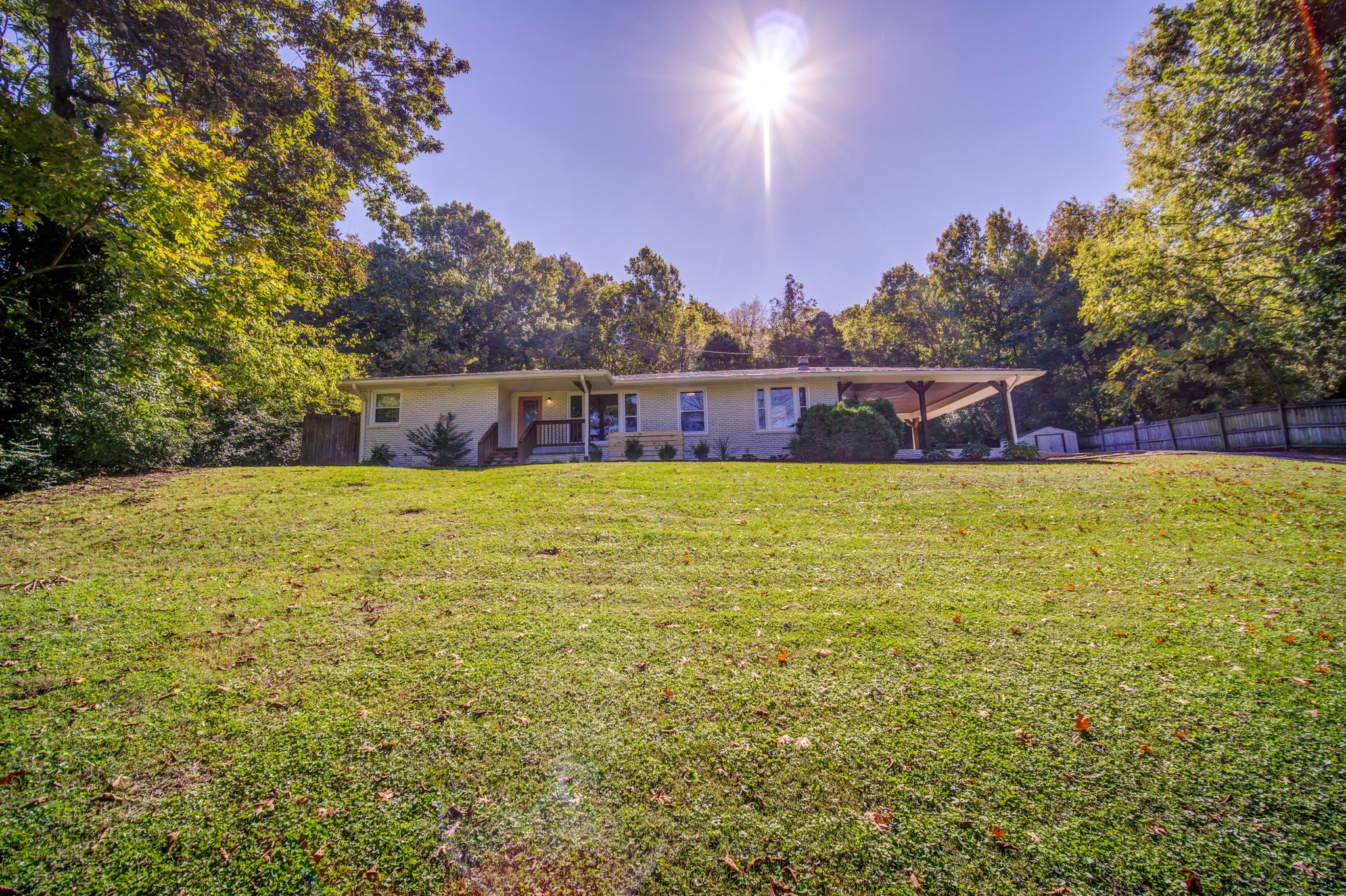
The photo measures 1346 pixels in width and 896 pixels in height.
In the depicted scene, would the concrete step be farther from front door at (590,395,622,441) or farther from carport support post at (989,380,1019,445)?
carport support post at (989,380,1019,445)

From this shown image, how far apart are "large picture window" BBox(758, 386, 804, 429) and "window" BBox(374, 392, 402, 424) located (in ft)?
38.4

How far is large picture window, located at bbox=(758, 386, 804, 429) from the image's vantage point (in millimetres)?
16656

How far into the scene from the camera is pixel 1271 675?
3262 mm

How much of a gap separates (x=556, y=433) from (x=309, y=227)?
28.6 feet

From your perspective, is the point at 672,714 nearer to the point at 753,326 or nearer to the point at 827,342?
the point at 827,342

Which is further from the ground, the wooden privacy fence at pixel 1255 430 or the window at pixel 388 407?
the window at pixel 388 407

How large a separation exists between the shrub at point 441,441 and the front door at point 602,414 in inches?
164

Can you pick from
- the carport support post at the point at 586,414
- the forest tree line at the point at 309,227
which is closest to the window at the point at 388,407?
the forest tree line at the point at 309,227

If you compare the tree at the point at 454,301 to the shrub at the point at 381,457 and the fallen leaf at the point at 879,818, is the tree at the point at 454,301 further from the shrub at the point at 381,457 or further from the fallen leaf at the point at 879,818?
the fallen leaf at the point at 879,818

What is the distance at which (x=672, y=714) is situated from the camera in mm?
2955

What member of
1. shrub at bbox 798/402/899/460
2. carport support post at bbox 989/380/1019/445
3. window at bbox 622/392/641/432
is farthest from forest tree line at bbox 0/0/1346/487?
shrub at bbox 798/402/899/460

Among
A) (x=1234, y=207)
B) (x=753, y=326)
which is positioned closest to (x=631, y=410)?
(x=1234, y=207)

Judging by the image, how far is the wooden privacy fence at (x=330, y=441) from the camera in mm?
15492

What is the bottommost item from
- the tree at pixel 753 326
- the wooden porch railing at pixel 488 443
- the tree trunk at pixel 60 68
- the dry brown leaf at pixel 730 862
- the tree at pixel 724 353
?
the dry brown leaf at pixel 730 862
